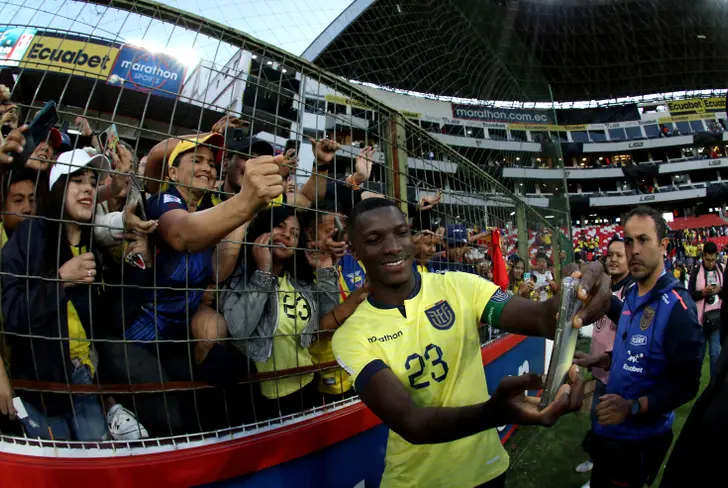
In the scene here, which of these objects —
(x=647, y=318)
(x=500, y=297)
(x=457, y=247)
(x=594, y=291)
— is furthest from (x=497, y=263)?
(x=594, y=291)

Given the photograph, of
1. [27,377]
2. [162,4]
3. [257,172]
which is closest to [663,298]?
[257,172]

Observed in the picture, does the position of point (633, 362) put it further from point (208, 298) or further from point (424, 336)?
point (208, 298)

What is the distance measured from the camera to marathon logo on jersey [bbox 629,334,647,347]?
2139 mm

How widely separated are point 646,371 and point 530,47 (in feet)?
84.3

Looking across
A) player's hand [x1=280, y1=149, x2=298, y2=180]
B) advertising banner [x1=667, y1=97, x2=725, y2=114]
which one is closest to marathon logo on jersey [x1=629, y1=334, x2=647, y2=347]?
player's hand [x1=280, y1=149, x2=298, y2=180]

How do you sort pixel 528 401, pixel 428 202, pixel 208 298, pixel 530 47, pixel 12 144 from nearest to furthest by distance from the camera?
pixel 528 401, pixel 12 144, pixel 208 298, pixel 428 202, pixel 530 47

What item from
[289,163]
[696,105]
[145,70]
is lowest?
[289,163]

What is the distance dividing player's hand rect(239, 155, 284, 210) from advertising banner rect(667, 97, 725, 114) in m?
54.1

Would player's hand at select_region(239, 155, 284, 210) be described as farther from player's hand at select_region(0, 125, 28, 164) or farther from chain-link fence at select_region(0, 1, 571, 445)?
player's hand at select_region(0, 125, 28, 164)

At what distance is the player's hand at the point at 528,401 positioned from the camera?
840 millimetres

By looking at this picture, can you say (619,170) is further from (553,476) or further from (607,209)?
(553,476)

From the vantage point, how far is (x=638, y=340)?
2.17 meters

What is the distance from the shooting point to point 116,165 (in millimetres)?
1708

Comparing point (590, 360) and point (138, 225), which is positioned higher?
point (138, 225)
